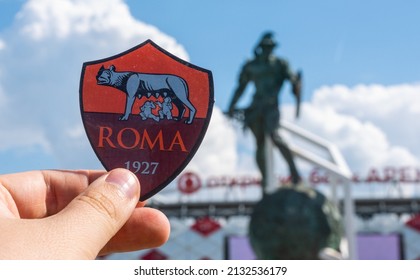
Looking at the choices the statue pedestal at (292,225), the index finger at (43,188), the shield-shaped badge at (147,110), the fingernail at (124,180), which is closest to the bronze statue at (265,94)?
the statue pedestal at (292,225)

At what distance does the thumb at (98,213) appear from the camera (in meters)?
2.07

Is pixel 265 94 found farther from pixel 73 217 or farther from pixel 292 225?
pixel 73 217

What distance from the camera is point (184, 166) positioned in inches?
95.8

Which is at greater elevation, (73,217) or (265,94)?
(265,94)

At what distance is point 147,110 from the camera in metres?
2.39

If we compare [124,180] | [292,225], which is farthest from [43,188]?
[292,225]

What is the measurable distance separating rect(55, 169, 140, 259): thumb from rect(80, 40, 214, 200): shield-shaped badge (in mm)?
118

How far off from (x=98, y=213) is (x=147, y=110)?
45cm

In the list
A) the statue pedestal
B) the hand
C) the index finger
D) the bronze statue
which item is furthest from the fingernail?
the bronze statue

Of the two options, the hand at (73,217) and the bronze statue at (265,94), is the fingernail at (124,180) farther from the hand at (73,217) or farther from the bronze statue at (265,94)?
the bronze statue at (265,94)
